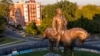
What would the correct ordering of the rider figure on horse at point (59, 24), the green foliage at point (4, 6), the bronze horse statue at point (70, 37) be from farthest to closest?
1. the green foliage at point (4, 6)
2. the rider figure on horse at point (59, 24)
3. the bronze horse statue at point (70, 37)

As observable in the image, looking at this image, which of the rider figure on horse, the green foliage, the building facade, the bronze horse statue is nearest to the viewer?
the bronze horse statue

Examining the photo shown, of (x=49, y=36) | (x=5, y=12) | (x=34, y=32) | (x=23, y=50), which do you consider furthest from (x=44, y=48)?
(x=5, y=12)

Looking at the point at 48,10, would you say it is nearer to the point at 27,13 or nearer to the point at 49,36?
the point at 27,13

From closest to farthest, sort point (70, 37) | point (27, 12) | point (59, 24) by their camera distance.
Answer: point (70, 37), point (59, 24), point (27, 12)

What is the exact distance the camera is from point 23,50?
34969 mm

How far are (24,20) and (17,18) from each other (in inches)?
178

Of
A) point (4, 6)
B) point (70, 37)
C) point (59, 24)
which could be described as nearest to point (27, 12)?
point (4, 6)

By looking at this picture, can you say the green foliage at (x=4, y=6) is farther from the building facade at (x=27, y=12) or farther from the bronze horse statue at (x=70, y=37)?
the bronze horse statue at (x=70, y=37)

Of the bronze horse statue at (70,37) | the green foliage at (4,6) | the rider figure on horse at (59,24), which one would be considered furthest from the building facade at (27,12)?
the bronze horse statue at (70,37)

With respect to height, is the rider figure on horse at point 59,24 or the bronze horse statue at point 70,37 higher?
the rider figure on horse at point 59,24

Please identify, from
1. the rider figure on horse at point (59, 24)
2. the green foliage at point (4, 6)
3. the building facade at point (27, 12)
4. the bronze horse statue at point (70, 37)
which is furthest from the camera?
the building facade at point (27, 12)

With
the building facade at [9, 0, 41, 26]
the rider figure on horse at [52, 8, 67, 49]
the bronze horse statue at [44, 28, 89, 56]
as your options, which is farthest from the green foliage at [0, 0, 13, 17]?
the bronze horse statue at [44, 28, 89, 56]

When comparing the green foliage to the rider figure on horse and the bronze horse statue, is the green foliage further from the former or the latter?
the bronze horse statue

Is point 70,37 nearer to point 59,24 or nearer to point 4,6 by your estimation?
point 59,24
